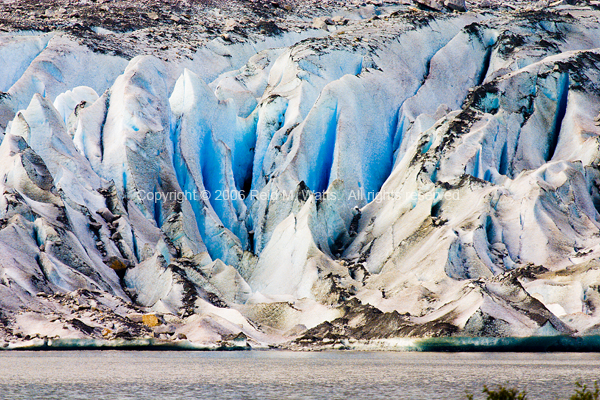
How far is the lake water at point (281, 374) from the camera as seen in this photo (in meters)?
20.7

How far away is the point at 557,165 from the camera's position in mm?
43844

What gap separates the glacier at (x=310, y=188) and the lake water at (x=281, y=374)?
1511mm

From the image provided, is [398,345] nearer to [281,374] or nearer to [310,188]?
[281,374]

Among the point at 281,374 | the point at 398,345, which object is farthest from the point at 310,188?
the point at 281,374

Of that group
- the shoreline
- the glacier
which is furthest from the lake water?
the glacier

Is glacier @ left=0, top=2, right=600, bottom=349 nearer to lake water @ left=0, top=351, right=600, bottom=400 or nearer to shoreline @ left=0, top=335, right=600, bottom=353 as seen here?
shoreline @ left=0, top=335, right=600, bottom=353

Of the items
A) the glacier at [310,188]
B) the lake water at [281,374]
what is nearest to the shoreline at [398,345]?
the glacier at [310,188]

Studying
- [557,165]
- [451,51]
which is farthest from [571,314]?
[451,51]

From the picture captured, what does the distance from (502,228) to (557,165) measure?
5.76 metres

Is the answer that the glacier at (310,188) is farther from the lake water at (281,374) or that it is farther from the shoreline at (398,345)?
the lake water at (281,374)

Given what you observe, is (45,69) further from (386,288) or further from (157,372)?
(157,372)

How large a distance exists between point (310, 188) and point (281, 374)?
24465 mm

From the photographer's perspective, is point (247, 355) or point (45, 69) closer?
point (247, 355)

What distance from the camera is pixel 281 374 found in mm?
25422
